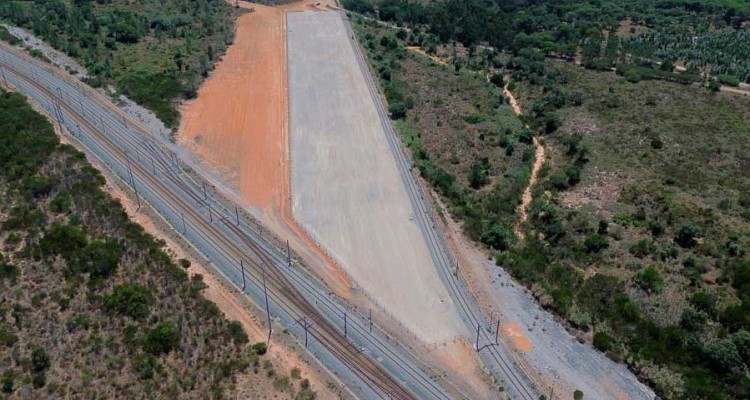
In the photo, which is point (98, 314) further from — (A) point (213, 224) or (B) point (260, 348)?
(A) point (213, 224)

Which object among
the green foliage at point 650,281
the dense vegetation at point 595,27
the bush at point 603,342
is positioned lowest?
the bush at point 603,342

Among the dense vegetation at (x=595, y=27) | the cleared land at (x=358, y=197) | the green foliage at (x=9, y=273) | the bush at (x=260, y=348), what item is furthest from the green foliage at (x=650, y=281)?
the dense vegetation at (x=595, y=27)

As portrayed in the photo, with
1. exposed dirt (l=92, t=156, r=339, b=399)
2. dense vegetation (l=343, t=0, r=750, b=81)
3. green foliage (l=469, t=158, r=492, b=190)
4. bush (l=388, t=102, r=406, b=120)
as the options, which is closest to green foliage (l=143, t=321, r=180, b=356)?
exposed dirt (l=92, t=156, r=339, b=399)

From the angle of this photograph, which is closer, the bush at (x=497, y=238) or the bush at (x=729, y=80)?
the bush at (x=497, y=238)

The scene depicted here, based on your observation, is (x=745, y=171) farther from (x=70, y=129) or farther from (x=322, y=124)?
(x=70, y=129)

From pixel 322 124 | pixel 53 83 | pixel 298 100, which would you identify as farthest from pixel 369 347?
pixel 53 83

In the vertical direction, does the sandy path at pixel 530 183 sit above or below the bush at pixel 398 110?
below

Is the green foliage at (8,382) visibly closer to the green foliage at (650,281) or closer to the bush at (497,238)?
the bush at (497,238)
